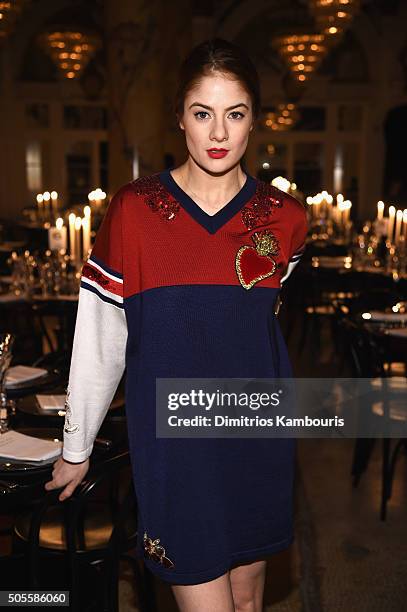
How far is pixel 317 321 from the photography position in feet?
21.9

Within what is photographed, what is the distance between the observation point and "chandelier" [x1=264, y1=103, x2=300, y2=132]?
54.0 ft

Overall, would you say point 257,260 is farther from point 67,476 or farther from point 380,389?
point 380,389

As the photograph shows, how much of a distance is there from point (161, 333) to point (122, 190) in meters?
0.34

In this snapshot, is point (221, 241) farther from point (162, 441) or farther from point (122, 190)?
point (162, 441)

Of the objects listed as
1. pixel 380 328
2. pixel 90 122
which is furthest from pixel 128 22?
pixel 90 122

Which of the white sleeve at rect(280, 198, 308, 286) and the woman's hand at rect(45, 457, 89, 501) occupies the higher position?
the white sleeve at rect(280, 198, 308, 286)

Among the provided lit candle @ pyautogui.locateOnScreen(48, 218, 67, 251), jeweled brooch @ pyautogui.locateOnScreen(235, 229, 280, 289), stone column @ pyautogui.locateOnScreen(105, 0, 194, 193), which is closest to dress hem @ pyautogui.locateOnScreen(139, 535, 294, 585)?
jeweled brooch @ pyautogui.locateOnScreen(235, 229, 280, 289)

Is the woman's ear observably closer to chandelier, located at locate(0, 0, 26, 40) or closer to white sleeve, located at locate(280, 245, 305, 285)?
A: white sleeve, located at locate(280, 245, 305, 285)

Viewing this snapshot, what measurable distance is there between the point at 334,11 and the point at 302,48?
276 centimetres

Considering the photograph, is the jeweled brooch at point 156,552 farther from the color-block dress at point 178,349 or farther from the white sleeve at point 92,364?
the white sleeve at point 92,364

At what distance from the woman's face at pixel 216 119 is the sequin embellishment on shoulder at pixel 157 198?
4.1 inches

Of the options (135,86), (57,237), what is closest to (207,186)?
(57,237)

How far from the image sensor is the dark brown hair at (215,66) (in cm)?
171

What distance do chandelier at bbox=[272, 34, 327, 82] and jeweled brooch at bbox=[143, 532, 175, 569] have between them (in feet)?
33.9
